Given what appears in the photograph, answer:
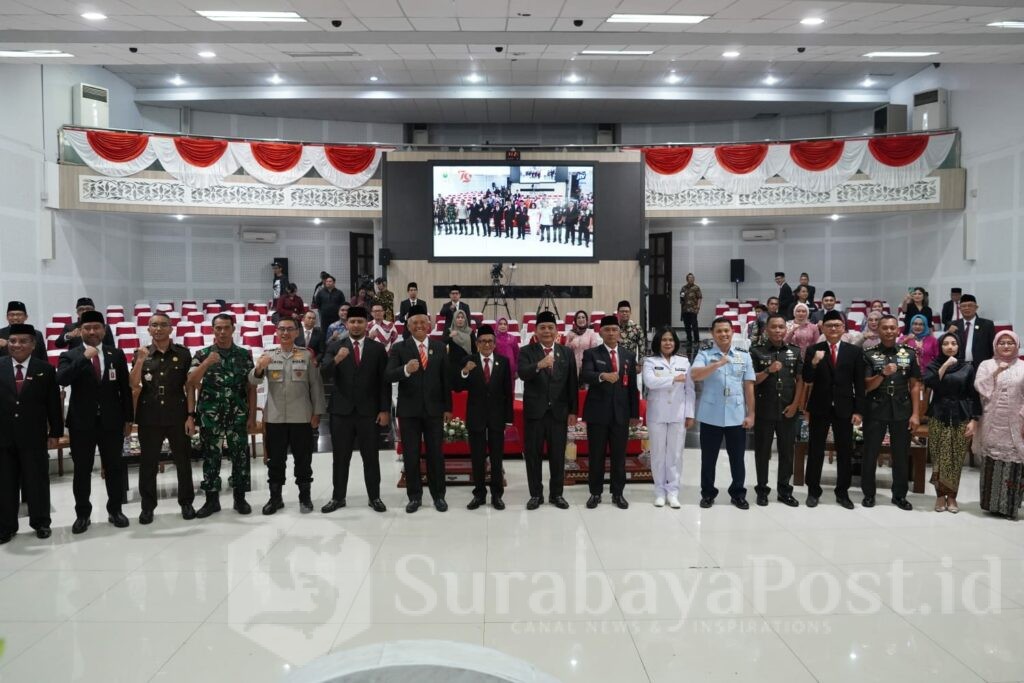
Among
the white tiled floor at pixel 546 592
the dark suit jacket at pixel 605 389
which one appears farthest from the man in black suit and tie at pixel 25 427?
the dark suit jacket at pixel 605 389

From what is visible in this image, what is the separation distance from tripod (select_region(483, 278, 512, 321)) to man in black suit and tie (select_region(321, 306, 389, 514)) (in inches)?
333

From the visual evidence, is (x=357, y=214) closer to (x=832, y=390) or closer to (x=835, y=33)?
(x=835, y=33)

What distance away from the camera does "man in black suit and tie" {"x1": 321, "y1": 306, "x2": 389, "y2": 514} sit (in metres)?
5.56

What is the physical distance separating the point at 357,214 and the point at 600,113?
22.8 ft

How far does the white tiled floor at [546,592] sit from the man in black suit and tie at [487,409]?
0.25 metres

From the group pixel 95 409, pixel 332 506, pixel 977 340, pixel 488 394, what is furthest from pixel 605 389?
pixel 977 340

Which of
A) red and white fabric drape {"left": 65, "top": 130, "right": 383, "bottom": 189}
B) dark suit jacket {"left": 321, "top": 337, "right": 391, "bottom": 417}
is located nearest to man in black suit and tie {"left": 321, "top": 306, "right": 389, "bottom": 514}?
dark suit jacket {"left": 321, "top": 337, "right": 391, "bottom": 417}

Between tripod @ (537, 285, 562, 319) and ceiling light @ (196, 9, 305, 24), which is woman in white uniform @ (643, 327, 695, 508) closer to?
ceiling light @ (196, 9, 305, 24)

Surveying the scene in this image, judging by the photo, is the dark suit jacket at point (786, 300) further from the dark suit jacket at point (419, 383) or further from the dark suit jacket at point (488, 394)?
the dark suit jacket at point (419, 383)

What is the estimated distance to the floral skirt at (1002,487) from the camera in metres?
5.26

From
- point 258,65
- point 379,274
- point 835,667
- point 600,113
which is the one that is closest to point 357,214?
point 379,274

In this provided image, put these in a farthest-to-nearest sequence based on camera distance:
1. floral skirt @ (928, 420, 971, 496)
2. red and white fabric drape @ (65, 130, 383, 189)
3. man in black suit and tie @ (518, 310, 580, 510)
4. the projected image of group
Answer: the projected image of group → red and white fabric drape @ (65, 130, 383, 189) → man in black suit and tie @ (518, 310, 580, 510) → floral skirt @ (928, 420, 971, 496)

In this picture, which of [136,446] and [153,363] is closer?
[153,363]

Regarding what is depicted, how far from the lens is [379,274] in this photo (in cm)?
1448
